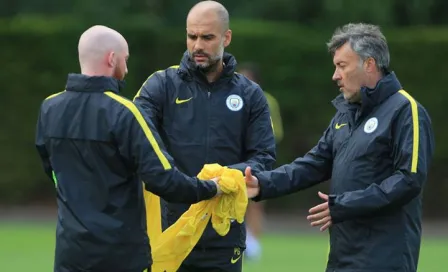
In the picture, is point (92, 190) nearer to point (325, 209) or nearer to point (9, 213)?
point (325, 209)

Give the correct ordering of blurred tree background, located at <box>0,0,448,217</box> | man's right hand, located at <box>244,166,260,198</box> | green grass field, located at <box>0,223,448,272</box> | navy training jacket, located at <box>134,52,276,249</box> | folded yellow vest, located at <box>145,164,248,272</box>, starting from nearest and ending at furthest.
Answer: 1. folded yellow vest, located at <box>145,164,248,272</box>
2. man's right hand, located at <box>244,166,260,198</box>
3. navy training jacket, located at <box>134,52,276,249</box>
4. green grass field, located at <box>0,223,448,272</box>
5. blurred tree background, located at <box>0,0,448,217</box>

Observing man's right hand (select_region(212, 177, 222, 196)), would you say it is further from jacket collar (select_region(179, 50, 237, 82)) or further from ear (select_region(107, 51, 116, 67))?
ear (select_region(107, 51, 116, 67))

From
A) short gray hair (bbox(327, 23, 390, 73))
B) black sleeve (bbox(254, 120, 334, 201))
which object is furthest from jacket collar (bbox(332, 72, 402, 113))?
black sleeve (bbox(254, 120, 334, 201))

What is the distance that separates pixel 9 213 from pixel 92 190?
14.2 m

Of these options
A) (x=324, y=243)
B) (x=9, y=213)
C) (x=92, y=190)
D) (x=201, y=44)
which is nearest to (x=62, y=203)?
(x=92, y=190)

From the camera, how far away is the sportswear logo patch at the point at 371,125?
7258 mm

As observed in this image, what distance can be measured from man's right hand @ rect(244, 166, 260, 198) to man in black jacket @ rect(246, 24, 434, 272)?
62cm

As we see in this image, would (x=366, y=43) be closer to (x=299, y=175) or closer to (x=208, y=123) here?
(x=299, y=175)

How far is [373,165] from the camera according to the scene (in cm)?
723

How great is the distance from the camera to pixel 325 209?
7.29 meters

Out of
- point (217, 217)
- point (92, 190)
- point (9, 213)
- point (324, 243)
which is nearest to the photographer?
point (92, 190)

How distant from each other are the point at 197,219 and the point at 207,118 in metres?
0.79

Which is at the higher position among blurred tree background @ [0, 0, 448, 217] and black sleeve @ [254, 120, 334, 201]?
black sleeve @ [254, 120, 334, 201]

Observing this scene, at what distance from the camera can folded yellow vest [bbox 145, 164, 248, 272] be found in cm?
762
